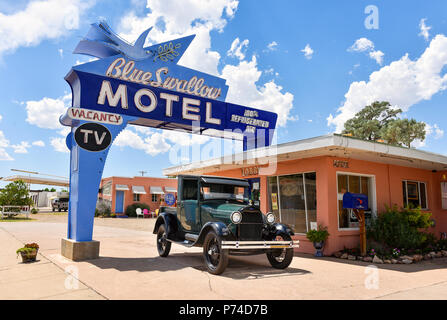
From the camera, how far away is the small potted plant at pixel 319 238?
9336 millimetres

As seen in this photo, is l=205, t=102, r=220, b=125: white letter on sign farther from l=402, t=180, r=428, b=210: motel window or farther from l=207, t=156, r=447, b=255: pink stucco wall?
l=402, t=180, r=428, b=210: motel window

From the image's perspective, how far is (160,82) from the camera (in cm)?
965

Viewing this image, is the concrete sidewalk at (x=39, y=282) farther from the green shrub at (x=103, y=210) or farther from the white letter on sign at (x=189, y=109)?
the green shrub at (x=103, y=210)

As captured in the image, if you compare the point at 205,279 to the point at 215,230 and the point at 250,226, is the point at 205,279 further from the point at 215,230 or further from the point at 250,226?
the point at 250,226

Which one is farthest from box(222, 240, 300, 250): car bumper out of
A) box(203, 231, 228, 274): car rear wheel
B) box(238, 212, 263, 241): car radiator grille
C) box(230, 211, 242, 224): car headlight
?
box(230, 211, 242, 224): car headlight

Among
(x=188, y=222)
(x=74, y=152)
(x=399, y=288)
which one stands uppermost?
(x=74, y=152)

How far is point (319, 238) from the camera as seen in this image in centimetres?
931

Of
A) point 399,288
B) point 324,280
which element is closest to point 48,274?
point 324,280

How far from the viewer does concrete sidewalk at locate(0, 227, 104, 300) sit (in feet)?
16.8

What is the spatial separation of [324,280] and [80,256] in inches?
217

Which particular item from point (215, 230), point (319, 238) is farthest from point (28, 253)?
point (319, 238)

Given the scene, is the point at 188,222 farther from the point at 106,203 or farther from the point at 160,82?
the point at 106,203

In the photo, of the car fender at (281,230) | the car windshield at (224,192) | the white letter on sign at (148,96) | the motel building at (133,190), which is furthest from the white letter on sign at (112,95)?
the motel building at (133,190)

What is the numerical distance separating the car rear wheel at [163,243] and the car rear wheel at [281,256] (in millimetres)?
2756
